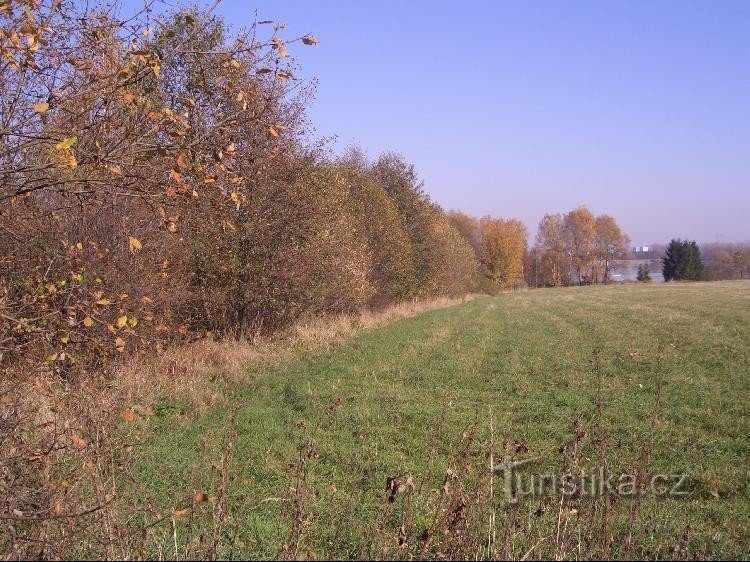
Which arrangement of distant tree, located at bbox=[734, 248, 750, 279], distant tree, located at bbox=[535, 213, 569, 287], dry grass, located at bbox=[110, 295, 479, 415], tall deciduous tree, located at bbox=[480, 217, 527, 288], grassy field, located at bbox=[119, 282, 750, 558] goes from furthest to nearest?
distant tree, located at bbox=[535, 213, 569, 287] < distant tree, located at bbox=[734, 248, 750, 279] < tall deciduous tree, located at bbox=[480, 217, 527, 288] < dry grass, located at bbox=[110, 295, 479, 415] < grassy field, located at bbox=[119, 282, 750, 558]

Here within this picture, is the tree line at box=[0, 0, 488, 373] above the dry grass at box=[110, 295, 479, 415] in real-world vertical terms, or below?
above

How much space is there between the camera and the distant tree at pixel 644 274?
9711 cm

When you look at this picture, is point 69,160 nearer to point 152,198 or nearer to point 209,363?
point 152,198

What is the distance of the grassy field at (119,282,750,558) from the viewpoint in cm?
409

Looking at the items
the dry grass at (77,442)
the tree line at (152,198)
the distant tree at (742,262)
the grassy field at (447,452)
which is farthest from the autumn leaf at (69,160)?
the distant tree at (742,262)

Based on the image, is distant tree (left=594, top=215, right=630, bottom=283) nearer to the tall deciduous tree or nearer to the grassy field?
the tall deciduous tree

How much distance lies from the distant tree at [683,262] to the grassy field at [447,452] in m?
84.2

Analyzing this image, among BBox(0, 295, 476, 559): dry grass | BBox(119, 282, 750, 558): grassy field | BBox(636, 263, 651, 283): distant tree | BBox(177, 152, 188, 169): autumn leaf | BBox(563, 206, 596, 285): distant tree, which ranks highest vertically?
BBox(563, 206, 596, 285): distant tree

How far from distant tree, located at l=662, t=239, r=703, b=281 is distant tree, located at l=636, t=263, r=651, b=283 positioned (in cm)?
289

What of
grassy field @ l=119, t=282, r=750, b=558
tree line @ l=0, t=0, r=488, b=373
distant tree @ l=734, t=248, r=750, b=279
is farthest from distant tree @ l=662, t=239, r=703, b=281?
grassy field @ l=119, t=282, r=750, b=558

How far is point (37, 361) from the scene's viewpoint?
245 inches

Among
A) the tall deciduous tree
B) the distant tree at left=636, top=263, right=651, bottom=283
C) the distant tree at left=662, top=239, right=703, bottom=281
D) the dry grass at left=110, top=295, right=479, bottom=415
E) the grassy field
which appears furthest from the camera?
the distant tree at left=636, top=263, right=651, bottom=283

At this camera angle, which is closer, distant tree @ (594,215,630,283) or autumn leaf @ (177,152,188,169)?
autumn leaf @ (177,152,188,169)

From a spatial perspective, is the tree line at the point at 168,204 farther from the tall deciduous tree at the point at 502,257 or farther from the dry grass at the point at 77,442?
the tall deciduous tree at the point at 502,257
